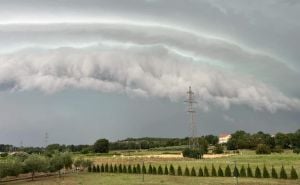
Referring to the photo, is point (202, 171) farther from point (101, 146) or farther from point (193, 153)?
point (101, 146)

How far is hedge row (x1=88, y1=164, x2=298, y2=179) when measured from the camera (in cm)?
6631

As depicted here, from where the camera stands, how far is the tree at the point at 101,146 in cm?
16709

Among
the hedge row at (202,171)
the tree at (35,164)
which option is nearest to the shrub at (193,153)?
the hedge row at (202,171)

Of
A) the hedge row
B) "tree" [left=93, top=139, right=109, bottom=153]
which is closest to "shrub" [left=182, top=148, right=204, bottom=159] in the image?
the hedge row

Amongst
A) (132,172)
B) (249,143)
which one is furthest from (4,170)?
(249,143)

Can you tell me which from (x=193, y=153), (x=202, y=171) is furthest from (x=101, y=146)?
(x=202, y=171)

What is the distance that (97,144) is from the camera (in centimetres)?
16788

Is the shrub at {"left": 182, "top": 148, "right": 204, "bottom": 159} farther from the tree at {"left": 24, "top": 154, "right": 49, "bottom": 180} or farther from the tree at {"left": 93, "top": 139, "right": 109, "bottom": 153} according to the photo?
the tree at {"left": 93, "top": 139, "right": 109, "bottom": 153}

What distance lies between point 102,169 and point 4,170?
2298cm

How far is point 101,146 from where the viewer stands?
167875mm

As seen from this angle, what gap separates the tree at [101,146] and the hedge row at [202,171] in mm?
71082

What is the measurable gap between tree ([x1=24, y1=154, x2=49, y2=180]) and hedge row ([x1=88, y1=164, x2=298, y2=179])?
1357 centimetres

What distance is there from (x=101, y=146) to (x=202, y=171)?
9756cm

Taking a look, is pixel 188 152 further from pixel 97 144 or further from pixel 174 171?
pixel 97 144
